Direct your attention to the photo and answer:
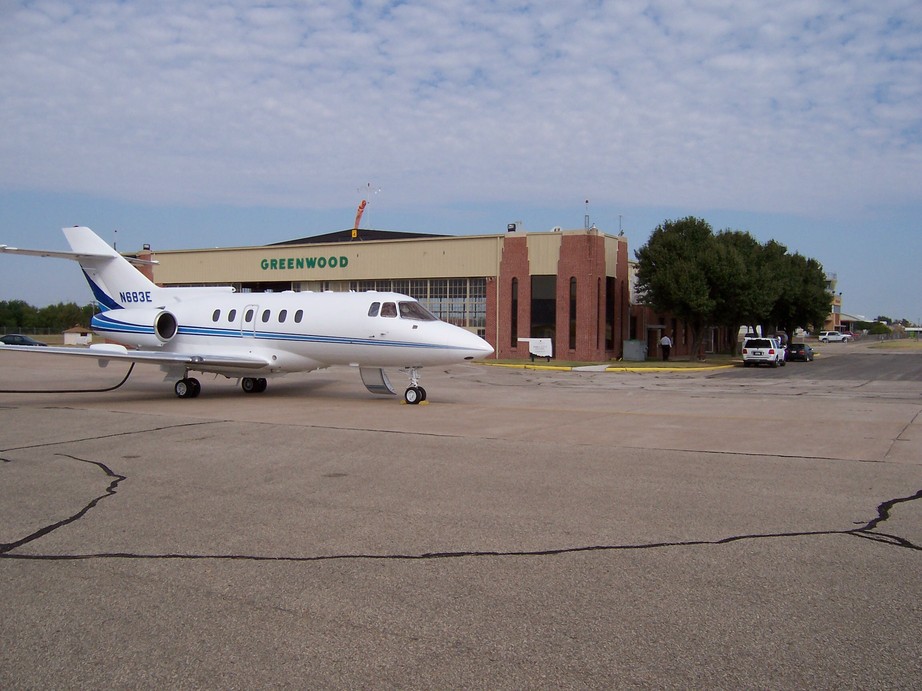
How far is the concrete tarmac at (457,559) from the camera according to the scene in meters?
3.99

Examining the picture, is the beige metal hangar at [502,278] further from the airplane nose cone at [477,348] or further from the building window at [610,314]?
the airplane nose cone at [477,348]

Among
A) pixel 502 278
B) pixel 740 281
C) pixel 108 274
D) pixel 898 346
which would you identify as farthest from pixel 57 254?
pixel 898 346

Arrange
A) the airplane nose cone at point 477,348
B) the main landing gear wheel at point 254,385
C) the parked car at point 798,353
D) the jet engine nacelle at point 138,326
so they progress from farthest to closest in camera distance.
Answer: the parked car at point 798,353
the jet engine nacelle at point 138,326
the main landing gear wheel at point 254,385
the airplane nose cone at point 477,348

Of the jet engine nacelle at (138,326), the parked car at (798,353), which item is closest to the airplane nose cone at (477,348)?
the jet engine nacelle at (138,326)

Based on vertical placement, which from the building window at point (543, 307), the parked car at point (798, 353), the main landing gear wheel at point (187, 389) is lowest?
the main landing gear wheel at point (187, 389)

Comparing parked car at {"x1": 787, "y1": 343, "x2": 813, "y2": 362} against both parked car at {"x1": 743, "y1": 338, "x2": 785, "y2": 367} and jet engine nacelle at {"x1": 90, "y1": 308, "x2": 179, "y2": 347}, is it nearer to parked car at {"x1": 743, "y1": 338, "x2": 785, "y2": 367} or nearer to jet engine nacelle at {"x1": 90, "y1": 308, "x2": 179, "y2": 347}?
parked car at {"x1": 743, "y1": 338, "x2": 785, "y2": 367}

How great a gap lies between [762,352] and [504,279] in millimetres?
15005

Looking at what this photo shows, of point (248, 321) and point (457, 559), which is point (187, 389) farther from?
point (457, 559)

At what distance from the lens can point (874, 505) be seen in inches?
295

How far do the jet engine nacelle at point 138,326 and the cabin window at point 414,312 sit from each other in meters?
7.14

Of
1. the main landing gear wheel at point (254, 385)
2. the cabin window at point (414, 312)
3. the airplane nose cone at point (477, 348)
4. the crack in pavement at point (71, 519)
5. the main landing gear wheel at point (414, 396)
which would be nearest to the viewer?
the crack in pavement at point (71, 519)

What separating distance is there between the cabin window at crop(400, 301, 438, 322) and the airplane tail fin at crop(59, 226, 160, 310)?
8670mm

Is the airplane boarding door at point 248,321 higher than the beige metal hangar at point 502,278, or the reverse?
the beige metal hangar at point 502,278

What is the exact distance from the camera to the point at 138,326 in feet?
69.2
